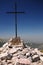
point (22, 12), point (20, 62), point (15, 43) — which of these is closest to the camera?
point (20, 62)

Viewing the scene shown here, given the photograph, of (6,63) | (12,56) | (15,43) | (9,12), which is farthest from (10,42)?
(6,63)

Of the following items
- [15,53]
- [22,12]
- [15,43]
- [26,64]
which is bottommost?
[26,64]

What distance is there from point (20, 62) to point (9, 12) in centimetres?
1338

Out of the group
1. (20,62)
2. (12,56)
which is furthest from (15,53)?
(20,62)

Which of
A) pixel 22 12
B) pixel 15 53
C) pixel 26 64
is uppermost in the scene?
pixel 22 12

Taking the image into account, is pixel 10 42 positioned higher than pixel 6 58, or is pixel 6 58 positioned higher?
pixel 10 42

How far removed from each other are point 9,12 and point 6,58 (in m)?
11.1

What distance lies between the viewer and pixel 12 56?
58.1 feet

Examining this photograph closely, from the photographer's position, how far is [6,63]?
15.5 metres

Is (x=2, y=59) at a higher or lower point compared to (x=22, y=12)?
lower

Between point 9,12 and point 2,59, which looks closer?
point 2,59

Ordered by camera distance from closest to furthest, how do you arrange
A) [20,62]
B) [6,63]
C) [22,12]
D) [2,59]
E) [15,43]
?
[20,62] < [6,63] < [2,59] < [15,43] < [22,12]

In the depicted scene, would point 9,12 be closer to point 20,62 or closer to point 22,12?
point 22,12

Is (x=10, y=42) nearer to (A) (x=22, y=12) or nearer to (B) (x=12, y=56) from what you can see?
(A) (x=22, y=12)
